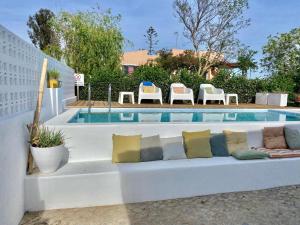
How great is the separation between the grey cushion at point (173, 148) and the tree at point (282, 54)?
13.3 metres

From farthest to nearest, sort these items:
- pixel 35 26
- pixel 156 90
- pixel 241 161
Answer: pixel 35 26 → pixel 156 90 → pixel 241 161

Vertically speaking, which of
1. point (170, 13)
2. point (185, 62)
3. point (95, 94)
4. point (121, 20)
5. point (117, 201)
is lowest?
point (117, 201)

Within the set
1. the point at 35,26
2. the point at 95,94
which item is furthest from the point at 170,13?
the point at 35,26

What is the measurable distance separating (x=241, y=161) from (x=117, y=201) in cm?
187

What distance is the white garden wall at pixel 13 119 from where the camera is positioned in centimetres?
262

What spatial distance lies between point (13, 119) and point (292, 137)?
14.2 feet

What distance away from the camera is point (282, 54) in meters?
16.4

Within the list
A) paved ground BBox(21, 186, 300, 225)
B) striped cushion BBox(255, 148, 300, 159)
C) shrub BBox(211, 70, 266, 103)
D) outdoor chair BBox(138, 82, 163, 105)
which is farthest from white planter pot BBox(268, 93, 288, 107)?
paved ground BBox(21, 186, 300, 225)

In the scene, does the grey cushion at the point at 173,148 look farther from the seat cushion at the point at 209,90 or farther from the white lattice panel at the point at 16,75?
the seat cushion at the point at 209,90

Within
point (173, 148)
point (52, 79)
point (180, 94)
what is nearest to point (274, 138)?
point (173, 148)

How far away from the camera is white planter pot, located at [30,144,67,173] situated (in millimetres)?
3297

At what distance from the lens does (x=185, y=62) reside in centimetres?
2239

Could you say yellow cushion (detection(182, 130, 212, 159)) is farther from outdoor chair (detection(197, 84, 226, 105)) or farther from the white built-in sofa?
outdoor chair (detection(197, 84, 226, 105))

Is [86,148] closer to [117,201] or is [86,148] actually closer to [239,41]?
[117,201]
